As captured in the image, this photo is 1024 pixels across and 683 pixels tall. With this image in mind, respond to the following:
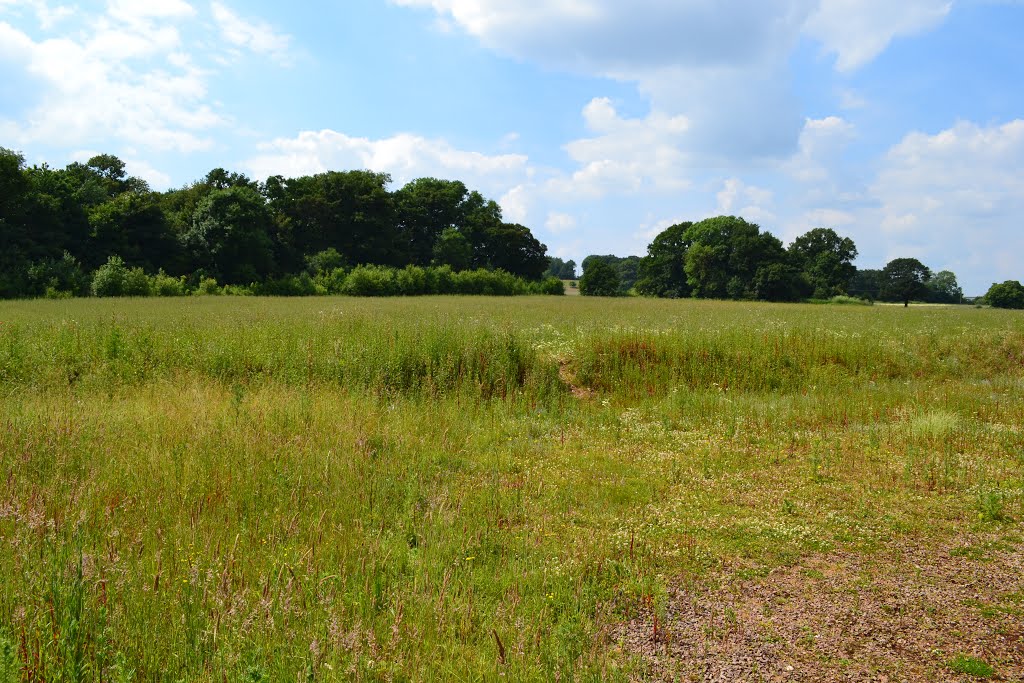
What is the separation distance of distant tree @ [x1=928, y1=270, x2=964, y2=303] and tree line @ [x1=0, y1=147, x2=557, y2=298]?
97206mm

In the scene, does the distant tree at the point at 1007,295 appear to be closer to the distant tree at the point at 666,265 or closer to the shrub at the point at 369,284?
the distant tree at the point at 666,265

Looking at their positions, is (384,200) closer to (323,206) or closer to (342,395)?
(323,206)

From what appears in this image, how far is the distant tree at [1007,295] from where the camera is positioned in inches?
3374

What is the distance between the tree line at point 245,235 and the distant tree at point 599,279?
977 cm

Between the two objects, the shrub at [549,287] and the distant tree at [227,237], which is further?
the shrub at [549,287]

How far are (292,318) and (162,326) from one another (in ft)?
11.3

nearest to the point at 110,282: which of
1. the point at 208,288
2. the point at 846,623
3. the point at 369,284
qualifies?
the point at 208,288

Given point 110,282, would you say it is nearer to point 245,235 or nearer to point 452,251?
point 245,235

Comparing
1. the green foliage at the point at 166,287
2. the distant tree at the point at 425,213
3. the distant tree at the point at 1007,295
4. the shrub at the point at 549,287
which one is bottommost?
the green foliage at the point at 166,287

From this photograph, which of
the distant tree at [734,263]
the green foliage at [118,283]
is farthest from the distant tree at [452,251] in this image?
the green foliage at [118,283]

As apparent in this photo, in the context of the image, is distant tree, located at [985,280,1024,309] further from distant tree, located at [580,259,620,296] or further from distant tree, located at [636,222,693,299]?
distant tree, located at [580,259,620,296]

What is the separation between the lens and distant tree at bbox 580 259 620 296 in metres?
80.9

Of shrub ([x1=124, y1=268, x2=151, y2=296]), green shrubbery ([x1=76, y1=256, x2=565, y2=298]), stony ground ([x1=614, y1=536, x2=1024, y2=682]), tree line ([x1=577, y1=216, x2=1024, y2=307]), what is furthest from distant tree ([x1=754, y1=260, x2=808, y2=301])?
stony ground ([x1=614, y1=536, x2=1024, y2=682])

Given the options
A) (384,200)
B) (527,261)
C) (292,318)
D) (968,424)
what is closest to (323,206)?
(384,200)
